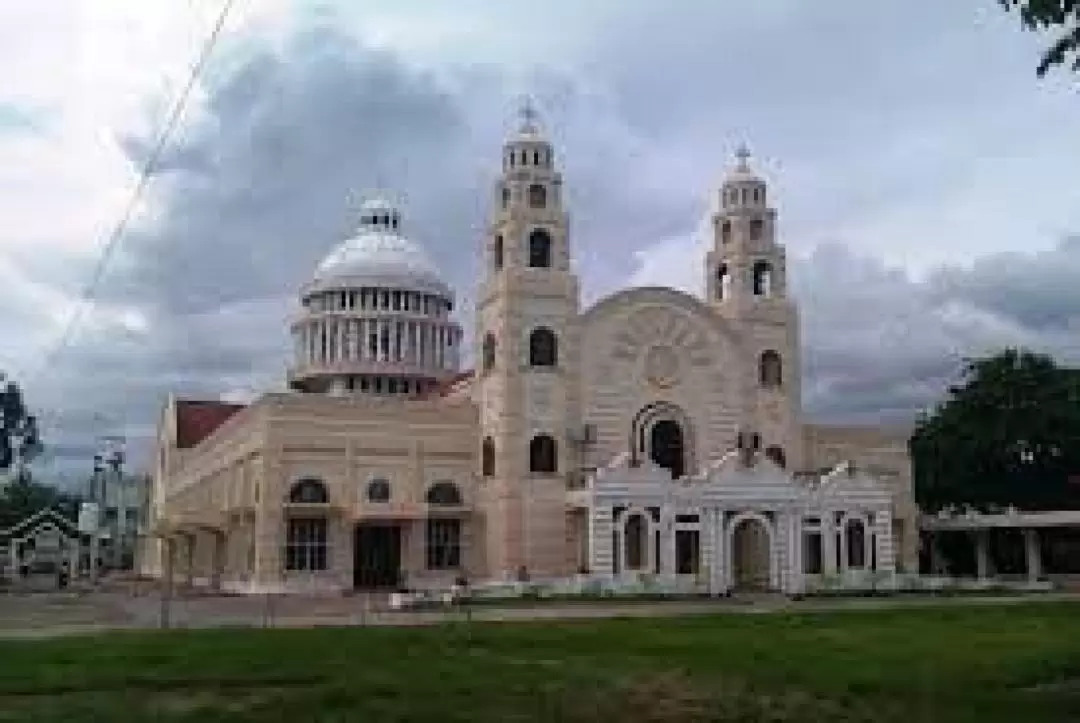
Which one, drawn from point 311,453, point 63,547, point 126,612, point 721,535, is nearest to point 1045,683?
point 126,612

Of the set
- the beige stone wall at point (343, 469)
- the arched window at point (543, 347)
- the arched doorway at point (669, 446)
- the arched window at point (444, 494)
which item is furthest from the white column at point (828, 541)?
the arched window at point (444, 494)

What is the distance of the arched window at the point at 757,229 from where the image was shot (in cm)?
5814

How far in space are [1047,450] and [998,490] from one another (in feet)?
11.0

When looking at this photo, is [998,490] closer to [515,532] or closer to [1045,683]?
A: [515,532]

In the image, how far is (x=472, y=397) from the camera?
53281 mm

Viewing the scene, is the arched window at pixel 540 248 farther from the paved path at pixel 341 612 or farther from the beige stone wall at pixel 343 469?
the paved path at pixel 341 612

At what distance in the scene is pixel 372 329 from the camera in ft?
221

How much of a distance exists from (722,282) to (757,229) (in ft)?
9.64

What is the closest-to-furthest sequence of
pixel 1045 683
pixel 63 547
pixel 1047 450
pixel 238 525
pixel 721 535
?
pixel 1045 683 → pixel 721 535 → pixel 238 525 → pixel 1047 450 → pixel 63 547

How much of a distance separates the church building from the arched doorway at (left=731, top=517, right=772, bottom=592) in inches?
5.5

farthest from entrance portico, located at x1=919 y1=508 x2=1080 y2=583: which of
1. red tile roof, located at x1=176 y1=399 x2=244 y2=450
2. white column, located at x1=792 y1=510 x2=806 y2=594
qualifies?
red tile roof, located at x1=176 y1=399 x2=244 y2=450

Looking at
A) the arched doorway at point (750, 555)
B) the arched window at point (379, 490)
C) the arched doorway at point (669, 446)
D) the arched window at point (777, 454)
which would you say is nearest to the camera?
the arched window at point (379, 490)

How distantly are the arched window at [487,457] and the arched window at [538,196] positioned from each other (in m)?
9.92

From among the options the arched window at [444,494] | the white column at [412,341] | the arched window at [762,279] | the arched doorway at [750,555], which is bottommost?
the arched doorway at [750,555]
